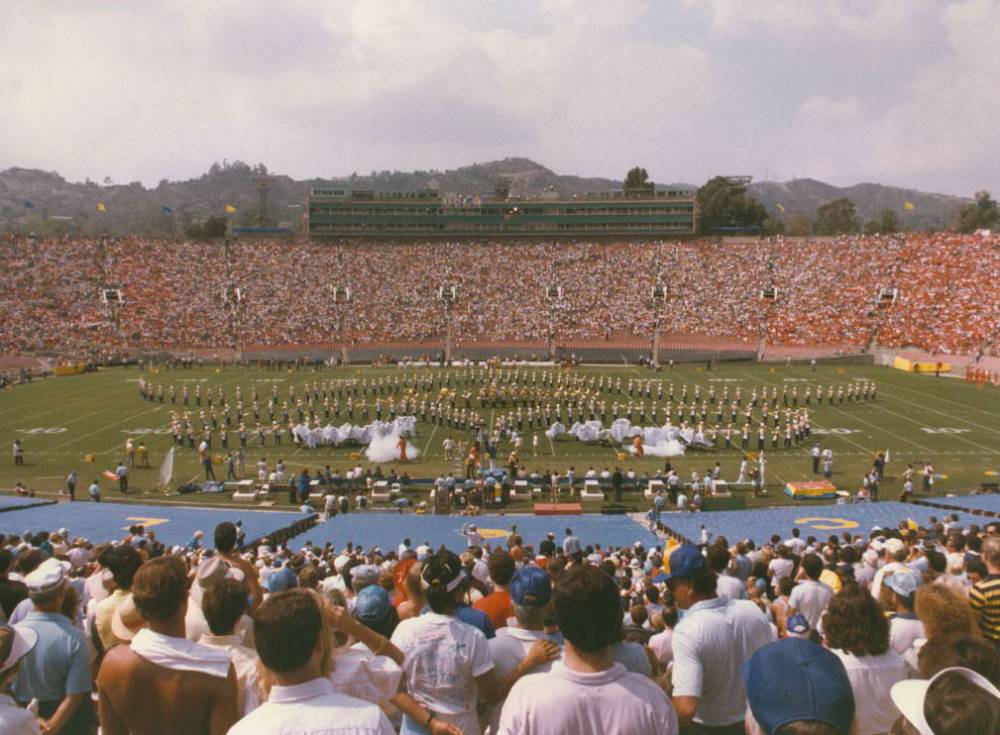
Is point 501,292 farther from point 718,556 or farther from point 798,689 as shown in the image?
point 798,689

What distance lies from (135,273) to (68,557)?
64.2 m

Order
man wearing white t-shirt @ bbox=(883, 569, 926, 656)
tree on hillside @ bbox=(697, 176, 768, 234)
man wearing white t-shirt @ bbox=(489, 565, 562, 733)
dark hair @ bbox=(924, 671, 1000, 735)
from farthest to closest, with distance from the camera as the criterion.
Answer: tree on hillside @ bbox=(697, 176, 768, 234) < man wearing white t-shirt @ bbox=(883, 569, 926, 656) < man wearing white t-shirt @ bbox=(489, 565, 562, 733) < dark hair @ bbox=(924, 671, 1000, 735)

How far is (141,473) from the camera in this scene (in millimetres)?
27562

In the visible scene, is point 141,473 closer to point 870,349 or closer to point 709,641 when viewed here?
point 709,641

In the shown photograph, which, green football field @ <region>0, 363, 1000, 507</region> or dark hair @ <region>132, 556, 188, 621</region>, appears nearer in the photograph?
dark hair @ <region>132, 556, 188, 621</region>

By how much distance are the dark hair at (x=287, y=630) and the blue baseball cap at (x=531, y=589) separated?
4.21 ft

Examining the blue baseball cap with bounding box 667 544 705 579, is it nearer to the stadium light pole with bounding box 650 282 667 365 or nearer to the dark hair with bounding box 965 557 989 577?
the dark hair with bounding box 965 557 989 577

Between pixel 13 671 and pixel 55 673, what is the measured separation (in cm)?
60

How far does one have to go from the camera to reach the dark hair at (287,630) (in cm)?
277

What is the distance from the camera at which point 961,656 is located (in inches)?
123

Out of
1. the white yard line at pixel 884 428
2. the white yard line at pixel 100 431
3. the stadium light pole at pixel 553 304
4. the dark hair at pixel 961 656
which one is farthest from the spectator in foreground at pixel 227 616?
the stadium light pole at pixel 553 304

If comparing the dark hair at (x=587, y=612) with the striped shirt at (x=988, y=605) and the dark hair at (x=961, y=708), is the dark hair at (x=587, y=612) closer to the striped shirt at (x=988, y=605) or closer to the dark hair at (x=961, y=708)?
the dark hair at (x=961, y=708)

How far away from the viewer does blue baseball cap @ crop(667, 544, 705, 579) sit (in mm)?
4203

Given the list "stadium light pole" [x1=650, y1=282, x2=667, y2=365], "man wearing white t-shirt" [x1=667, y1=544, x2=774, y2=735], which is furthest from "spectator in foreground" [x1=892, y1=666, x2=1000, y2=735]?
"stadium light pole" [x1=650, y1=282, x2=667, y2=365]
